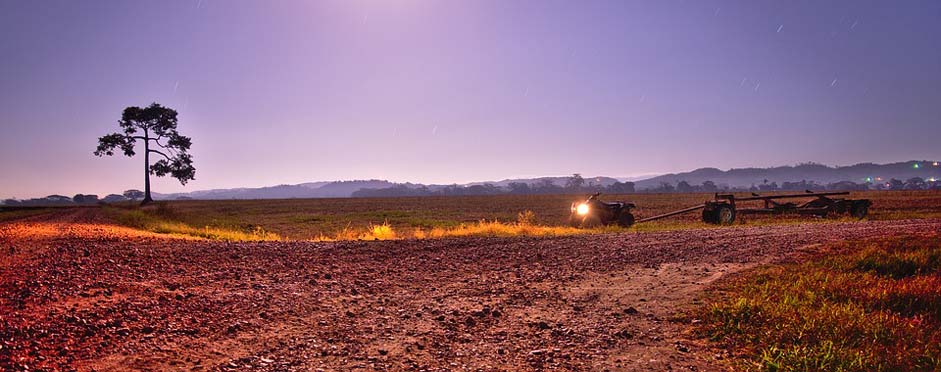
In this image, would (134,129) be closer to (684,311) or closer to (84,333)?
(84,333)

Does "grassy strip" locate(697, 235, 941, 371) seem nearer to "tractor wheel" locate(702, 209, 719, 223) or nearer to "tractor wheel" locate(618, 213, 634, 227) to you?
"tractor wheel" locate(618, 213, 634, 227)

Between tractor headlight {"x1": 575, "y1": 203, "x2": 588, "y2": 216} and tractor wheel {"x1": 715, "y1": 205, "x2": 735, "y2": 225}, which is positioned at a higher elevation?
tractor headlight {"x1": 575, "y1": 203, "x2": 588, "y2": 216}

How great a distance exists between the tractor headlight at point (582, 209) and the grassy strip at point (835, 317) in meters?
13.1

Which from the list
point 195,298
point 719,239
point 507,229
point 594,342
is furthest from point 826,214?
point 195,298

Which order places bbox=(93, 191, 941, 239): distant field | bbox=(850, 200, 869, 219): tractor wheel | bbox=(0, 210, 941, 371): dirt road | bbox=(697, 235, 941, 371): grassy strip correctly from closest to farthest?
bbox=(697, 235, 941, 371): grassy strip < bbox=(0, 210, 941, 371): dirt road < bbox=(850, 200, 869, 219): tractor wheel < bbox=(93, 191, 941, 239): distant field

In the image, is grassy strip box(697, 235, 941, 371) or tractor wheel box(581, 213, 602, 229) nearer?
grassy strip box(697, 235, 941, 371)

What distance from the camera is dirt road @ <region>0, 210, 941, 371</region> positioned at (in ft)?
14.6

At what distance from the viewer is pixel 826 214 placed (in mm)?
23641

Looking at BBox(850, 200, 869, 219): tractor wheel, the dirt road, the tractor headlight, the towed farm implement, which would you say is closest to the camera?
the dirt road

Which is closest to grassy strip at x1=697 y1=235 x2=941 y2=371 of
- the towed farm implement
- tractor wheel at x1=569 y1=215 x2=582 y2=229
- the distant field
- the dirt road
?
the dirt road

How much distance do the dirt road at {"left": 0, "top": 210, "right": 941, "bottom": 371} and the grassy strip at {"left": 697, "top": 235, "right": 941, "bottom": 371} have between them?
540 mm

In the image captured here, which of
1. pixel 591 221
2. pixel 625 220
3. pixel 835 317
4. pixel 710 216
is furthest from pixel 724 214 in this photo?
pixel 835 317

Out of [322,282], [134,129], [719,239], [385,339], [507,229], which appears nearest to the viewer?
[385,339]

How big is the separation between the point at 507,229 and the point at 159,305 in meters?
12.5
